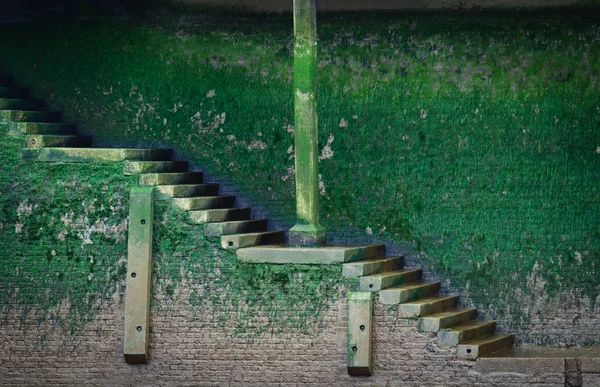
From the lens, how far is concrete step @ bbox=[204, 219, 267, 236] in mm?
14641

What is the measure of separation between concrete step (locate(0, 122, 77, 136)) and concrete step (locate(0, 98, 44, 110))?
0.43 meters

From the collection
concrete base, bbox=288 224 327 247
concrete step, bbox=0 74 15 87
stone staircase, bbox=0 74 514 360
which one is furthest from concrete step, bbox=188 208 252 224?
concrete step, bbox=0 74 15 87

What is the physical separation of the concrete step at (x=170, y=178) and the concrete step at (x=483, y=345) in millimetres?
3413

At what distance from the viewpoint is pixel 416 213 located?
15.8 meters

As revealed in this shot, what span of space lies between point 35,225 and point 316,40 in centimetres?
338

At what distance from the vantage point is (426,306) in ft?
47.0

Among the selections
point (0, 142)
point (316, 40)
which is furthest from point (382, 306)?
point (0, 142)

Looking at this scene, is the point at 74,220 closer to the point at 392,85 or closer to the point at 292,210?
the point at 292,210

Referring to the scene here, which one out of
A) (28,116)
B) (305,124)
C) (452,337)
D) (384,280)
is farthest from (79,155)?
(452,337)

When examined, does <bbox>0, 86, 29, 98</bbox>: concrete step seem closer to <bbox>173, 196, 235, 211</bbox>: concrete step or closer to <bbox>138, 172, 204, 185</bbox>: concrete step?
<bbox>138, 172, 204, 185</bbox>: concrete step

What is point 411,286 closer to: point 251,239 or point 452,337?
point 452,337

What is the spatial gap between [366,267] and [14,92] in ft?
16.0

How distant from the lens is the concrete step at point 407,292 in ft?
46.4

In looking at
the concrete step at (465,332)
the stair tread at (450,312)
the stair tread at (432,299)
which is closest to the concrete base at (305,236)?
the stair tread at (432,299)
